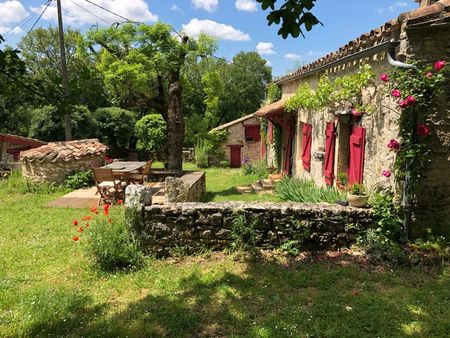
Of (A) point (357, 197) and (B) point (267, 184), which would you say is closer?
(A) point (357, 197)

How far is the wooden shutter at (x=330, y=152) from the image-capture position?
8027 millimetres

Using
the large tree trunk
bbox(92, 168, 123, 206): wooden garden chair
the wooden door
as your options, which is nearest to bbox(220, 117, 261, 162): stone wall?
the wooden door

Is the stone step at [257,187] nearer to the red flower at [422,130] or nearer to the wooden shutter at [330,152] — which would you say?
the wooden shutter at [330,152]

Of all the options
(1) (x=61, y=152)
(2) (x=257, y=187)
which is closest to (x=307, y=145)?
(2) (x=257, y=187)

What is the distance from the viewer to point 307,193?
793 cm

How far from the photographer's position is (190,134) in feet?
50.1

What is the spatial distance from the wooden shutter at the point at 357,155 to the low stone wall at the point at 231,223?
1.30 m

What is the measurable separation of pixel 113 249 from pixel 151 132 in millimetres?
20755

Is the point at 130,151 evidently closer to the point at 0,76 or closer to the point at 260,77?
the point at 260,77

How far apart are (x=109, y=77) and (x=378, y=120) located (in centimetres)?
948

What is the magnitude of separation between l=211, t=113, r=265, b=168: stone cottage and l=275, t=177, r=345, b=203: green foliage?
51.9ft

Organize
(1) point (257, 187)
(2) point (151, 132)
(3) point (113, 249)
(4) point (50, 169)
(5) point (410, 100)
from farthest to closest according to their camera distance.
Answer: (2) point (151, 132)
(1) point (257, 187)
(4) point (50, 169)
(3) point (113, 249)
(5) point (410, 100)

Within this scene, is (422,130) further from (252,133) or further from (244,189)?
(252,133)

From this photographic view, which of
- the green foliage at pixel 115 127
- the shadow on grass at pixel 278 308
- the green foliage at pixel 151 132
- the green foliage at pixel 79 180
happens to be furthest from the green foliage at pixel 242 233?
the green foliage at pixel 151 132
